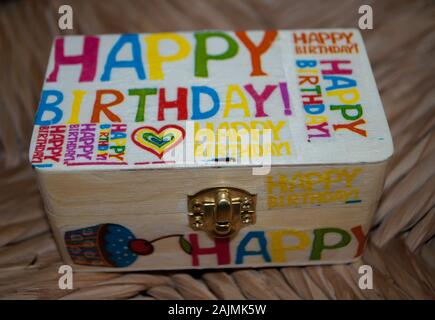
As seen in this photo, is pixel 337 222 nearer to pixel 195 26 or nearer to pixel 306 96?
pixel 306 96

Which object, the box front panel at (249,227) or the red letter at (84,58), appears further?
the red letter at (84,58)

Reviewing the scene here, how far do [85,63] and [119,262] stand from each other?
0.30 m

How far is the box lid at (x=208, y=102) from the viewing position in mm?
801

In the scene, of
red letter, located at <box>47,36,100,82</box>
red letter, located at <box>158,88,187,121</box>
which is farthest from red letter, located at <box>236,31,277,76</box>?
red letter, located at <box>47,36,100,82</box>

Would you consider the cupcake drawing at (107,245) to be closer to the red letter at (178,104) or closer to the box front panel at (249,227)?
the box front panel at (249,227)

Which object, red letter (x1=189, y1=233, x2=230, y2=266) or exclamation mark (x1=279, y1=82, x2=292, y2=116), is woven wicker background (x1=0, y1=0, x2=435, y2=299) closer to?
red letter (x1=189, y1=233, x2=230, y2=266)

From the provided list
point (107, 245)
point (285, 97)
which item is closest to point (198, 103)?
point (285, 97)

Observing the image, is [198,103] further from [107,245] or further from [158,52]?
[107,245]

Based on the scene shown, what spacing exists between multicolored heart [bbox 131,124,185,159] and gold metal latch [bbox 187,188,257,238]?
7 centimetres

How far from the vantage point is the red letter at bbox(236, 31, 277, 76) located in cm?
91

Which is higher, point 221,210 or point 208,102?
point 208,102

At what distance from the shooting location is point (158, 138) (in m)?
0.82

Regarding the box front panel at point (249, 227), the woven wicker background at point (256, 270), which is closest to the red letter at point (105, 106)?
the box front panel at point (249, 227)

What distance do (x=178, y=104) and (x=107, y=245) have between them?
218 mm
